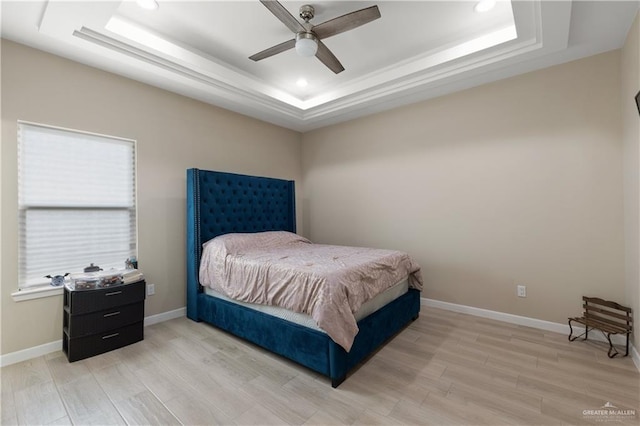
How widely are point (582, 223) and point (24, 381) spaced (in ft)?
16.2

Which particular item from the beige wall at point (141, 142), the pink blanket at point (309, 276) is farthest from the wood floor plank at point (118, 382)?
the pink blanket at point (309, 276)

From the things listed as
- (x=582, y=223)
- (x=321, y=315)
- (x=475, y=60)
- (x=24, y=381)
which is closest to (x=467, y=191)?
(x=582, y=223)

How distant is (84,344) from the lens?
2.44m

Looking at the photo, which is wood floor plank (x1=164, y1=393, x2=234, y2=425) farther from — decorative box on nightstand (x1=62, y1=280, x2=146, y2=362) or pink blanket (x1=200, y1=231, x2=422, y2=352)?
decorative box on nightstand (x1=62, y1=280, x2=146, y2=362)

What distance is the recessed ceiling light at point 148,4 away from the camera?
2.30 m

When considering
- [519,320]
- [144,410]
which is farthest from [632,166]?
[144,410]

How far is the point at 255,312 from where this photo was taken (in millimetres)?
2596

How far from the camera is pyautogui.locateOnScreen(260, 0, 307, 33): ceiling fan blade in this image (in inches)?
74.0

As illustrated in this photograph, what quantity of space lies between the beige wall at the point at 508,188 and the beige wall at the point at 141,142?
1.98m

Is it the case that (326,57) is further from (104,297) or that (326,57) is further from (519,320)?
(519,320)

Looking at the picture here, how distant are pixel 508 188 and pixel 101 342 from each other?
14.2ft

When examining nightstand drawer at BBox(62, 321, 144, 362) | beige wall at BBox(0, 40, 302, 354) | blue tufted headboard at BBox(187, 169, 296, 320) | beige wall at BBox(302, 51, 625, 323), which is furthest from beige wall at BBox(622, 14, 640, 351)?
nightstand drawer at BBox(62, 321, 144, 362)

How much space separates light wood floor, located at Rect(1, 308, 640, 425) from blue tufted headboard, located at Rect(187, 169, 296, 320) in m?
1.04

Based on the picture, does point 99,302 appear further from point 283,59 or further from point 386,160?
point 386,160
